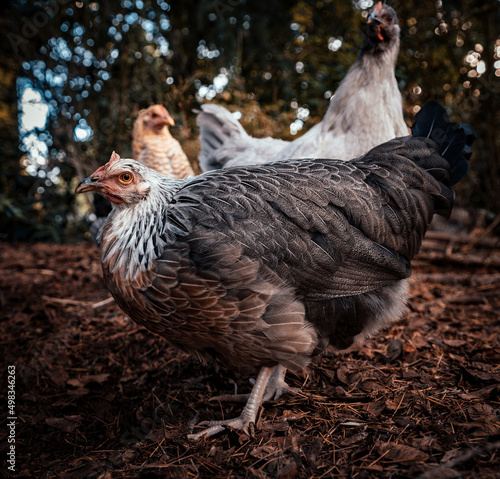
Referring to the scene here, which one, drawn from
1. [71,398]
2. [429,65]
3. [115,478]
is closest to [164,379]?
[71,398]

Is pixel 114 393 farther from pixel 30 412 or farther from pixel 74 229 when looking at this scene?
pixel 74 229

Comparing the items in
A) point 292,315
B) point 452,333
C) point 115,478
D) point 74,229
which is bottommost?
point 74,229

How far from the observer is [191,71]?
8031 millimetres

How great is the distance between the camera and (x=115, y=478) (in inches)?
68.9

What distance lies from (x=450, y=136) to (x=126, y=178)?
6.71ft

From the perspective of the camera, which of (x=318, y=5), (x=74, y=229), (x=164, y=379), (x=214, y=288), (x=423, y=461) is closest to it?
(x=423, y=461)

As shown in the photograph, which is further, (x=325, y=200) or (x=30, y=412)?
(x=30, y=412)

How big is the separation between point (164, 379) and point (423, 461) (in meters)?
1.76

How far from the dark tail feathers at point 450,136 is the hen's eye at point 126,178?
1907 millimetres

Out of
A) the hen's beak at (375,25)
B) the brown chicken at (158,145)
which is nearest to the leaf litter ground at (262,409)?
the brown chicken at (158,145)

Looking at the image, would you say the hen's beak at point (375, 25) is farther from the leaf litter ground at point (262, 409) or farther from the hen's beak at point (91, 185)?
the hen's beak at point (91, 185)

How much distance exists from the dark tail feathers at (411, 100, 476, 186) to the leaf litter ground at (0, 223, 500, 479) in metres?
1.27

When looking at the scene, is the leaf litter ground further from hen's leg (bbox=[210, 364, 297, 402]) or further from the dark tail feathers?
the dark tail feathers

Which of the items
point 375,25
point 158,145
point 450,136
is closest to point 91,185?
point 450,136
